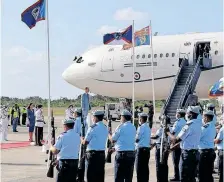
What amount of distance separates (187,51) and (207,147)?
1645 centimetres

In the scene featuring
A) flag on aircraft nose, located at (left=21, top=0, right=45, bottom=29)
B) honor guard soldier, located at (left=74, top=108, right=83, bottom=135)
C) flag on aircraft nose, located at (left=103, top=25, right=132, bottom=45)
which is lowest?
honor guard soldier, located at (left=74, top=108, right=83, bottom=135)

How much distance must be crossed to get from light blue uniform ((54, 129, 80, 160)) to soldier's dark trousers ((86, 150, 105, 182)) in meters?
1.15

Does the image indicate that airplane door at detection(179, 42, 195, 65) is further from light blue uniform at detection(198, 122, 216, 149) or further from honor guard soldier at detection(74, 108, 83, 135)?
light blue uniform at detection(198, 122, 216, 149)

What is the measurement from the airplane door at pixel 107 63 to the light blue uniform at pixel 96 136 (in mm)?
19574

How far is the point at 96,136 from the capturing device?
33.4 ft

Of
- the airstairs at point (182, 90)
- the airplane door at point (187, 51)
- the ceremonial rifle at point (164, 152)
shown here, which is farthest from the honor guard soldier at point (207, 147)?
the airplane door at point (187, 51)

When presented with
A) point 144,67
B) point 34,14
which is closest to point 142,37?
point 144,67

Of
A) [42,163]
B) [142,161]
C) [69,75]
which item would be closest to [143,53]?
[69,75]

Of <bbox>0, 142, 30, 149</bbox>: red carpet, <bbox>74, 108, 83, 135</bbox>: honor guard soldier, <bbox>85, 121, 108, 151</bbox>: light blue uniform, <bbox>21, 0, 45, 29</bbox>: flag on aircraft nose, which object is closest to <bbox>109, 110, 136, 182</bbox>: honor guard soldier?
<bbox>85, 121, 108, 151</bbox>: light blue uniform

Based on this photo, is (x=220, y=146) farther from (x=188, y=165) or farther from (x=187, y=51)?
(x=187, y=51)

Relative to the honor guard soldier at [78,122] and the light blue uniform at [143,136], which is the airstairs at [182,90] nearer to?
the honor guard soldier at [78,122]

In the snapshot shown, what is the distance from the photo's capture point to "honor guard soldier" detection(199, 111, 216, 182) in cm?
1095

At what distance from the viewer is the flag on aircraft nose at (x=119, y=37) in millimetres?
21469

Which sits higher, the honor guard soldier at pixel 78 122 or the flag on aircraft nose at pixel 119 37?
the flag on aircraft nose at pixel 119 37
